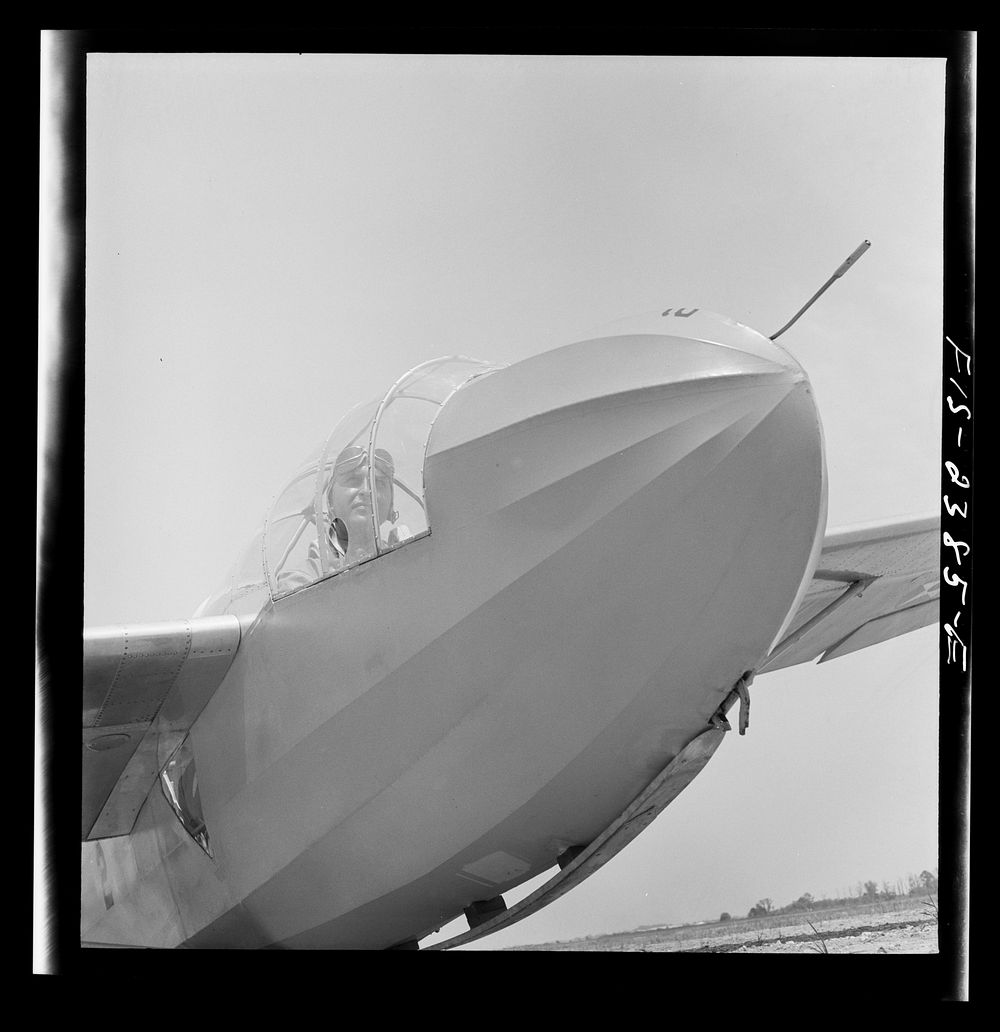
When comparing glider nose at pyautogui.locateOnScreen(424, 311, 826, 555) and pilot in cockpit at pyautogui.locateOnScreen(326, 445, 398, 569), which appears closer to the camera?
glider nose at pyautogui.locateOnScreen(424, 311, 826, 555)

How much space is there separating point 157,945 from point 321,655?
7.89 feet

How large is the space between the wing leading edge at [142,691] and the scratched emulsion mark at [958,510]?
2799 mm

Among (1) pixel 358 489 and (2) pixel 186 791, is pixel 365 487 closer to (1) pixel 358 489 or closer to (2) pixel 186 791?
(1) pixel 358 489

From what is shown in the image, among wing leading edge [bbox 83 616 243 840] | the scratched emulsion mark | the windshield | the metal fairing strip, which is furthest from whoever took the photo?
wing leading edge [bbox 83 616 243 840]

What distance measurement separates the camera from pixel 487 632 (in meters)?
3.47

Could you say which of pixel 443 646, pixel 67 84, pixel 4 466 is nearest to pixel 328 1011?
pixel 443 646

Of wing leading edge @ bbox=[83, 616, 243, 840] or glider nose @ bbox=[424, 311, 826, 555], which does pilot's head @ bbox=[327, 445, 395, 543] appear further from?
wing leading edge @ bbox=[83, 616, 243, 840]

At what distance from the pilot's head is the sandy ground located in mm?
2288

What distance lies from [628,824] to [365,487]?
146 centimetres

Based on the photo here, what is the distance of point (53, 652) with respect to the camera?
415 cm

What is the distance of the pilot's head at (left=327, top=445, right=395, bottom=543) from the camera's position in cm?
383

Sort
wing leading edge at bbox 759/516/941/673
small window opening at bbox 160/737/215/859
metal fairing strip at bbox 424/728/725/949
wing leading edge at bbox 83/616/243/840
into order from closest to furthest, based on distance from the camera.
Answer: metal fairing strip at bbox 424/728/725/949
wing leading edge at bbox 83/616/243/840
small window opening at bbox 160/737/215/859
wing leading edge at bbox 759/516/941/673

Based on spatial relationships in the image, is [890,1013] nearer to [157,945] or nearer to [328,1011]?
[328,1011]

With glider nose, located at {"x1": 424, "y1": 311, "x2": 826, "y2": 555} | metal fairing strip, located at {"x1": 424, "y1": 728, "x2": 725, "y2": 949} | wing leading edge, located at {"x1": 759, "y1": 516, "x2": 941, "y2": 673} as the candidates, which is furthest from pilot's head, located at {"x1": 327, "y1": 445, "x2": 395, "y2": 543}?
wing leading edge, located at {"x1": 759, "y1": 516, "x2": 941, "y2": 673}
